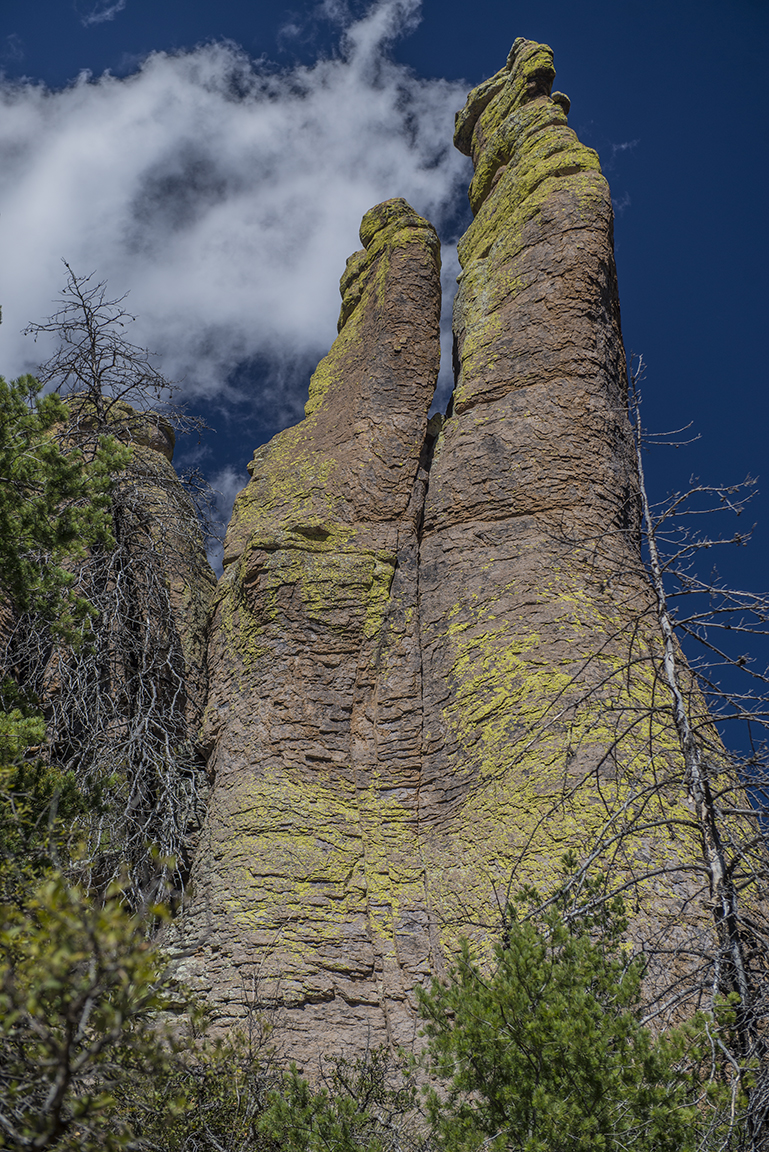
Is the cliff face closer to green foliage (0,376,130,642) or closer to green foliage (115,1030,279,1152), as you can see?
green foliage (115,1030,279,1152)

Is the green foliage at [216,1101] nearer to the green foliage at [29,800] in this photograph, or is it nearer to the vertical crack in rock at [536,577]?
the green foliage at [29,800]

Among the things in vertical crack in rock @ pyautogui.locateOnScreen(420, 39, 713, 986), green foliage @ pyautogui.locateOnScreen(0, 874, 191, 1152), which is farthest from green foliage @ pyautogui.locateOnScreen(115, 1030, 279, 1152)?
green foliage @ pyautogui.locateOnScreen(0, 874, 191, 1152)

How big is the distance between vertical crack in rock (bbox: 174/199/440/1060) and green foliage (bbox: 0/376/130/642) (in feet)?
9.62

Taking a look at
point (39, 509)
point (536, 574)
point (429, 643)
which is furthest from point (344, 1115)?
point (536, 574)

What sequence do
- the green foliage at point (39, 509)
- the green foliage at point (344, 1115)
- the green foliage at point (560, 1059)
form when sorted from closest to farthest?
the green foliage at point (560, 1059) → the green foliage at point (344, 1115) → the green foliage at point (39, 509)

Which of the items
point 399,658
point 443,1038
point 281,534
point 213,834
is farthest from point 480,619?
point 443,1038

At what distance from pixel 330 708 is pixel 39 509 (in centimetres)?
400

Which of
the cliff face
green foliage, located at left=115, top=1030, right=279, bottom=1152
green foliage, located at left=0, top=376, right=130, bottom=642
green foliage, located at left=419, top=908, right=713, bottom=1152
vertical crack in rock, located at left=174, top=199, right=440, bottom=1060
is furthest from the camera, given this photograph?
vertical crack in rock, located at left=174, top=199, right=440, bottom=1060

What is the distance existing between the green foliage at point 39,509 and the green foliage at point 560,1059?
4.29 m

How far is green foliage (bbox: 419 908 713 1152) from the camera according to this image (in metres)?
3.73

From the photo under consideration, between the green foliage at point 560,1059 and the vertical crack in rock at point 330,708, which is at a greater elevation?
the vertical crack in rock at point 330,708

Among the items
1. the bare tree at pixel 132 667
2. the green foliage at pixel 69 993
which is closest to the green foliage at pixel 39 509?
the bare tree at pixel 132 667

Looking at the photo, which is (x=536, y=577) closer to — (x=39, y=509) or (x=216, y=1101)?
(x=39, y=509)

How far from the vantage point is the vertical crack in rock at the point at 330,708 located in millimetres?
7547
